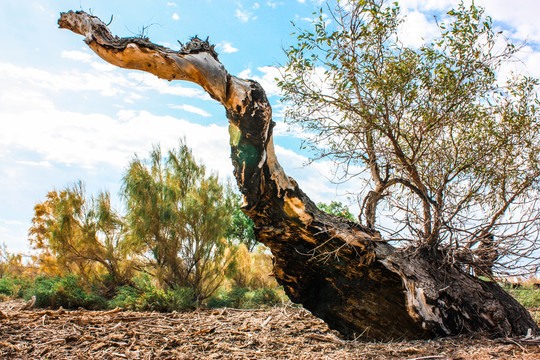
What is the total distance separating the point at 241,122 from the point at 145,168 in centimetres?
542

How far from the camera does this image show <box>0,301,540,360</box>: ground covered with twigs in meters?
4.04

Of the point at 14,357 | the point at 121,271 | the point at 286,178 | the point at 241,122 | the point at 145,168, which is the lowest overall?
the point at 14,357

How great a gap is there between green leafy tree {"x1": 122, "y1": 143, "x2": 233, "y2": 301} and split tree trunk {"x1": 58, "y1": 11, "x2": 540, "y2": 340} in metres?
4.14

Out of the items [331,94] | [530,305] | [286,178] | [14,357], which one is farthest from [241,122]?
[530,305]

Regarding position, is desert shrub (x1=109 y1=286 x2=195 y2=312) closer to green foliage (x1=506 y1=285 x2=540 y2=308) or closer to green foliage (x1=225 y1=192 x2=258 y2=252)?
green foliage (x1=506 y1=285 x2=540 y2=308)

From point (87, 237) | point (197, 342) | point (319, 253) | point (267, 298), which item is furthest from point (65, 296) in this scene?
point (319, 253)

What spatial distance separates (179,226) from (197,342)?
4714mm

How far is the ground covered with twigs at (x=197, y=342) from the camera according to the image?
13.3 feet

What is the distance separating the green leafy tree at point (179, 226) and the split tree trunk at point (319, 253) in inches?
163

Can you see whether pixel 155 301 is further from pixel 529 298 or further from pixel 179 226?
pixel 529 298

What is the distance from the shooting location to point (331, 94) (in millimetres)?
6371

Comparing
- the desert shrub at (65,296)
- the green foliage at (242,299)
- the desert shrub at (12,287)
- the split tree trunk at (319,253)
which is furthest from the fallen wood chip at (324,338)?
the desert shrub at (12,287)

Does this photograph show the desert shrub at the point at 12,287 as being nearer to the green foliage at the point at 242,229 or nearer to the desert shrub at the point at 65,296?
the desert shrub at the point at 65,296

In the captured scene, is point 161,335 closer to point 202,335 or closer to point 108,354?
point 202,335
